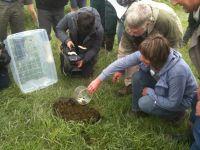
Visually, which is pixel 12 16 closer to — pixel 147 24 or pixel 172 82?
pixel 147 24

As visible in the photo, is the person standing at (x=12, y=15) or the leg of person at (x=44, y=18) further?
the leg of person at (x=44, y=18)

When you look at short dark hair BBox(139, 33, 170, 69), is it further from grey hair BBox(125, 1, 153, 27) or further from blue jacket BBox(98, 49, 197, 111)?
grey hair BBox(125, 1, 153, 27)

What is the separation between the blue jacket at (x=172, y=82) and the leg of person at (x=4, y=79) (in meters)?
1.30

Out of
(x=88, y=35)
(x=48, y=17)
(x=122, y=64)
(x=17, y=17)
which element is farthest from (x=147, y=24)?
(x=17, y=17)

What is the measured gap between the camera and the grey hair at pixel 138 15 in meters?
3.64

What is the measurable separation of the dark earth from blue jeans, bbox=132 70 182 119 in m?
0.47

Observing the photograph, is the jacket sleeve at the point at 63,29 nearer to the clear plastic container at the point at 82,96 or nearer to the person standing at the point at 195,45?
the clear plastic container at the point at 82,96

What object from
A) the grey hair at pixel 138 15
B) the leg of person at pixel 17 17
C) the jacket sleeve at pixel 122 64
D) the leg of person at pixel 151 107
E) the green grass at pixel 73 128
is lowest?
the green grass at pixel 73 128

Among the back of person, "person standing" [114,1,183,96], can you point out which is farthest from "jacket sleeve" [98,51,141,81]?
the back of person

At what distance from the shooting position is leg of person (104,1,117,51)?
5245mm

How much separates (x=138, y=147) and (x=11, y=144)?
4.15 feet

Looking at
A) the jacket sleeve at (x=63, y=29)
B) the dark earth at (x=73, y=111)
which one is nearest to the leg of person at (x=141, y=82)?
the dark earth at (x=73, y=111)

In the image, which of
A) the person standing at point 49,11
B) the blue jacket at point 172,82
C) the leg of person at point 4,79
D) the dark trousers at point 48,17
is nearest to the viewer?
the blue jacket at point 172,82

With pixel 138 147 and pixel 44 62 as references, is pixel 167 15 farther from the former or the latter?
pixel 44 62
